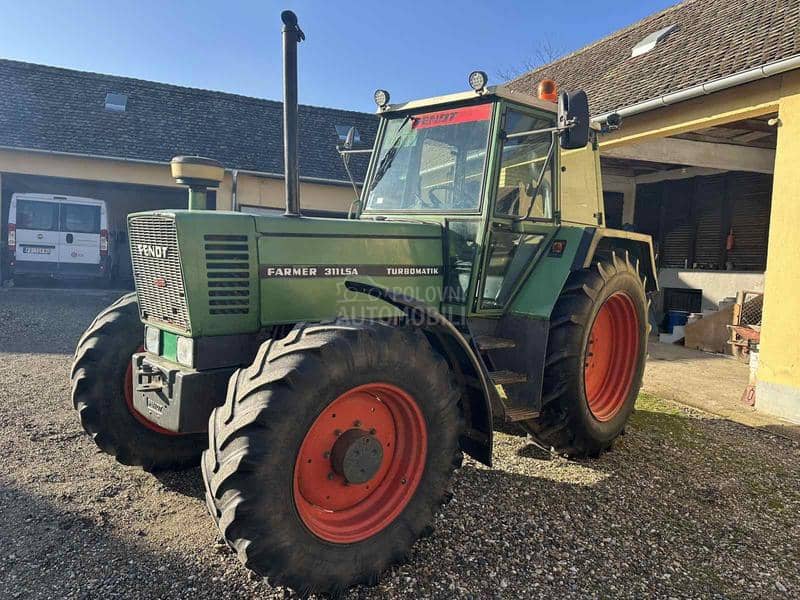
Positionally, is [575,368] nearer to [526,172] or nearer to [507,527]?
[507,527]

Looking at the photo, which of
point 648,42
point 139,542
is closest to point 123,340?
point 139,542

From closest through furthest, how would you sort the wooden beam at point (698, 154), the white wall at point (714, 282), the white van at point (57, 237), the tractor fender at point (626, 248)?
1. the tractor fender at point (626, 248)
2. the wooden beam at point (698, 154)
3. the white wall at point (714, 282)
4. the white van at point (57, 237)

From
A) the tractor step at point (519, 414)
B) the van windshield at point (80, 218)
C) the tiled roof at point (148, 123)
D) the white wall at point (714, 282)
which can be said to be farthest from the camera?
the tiled roof at point (148, 123)

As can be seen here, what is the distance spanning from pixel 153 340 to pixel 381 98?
92.6 inches

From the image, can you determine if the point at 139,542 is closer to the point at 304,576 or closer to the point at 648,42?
the point at 304,576

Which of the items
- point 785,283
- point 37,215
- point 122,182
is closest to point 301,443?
point 785,283

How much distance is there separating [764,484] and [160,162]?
43.2 ft

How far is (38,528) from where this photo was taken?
2939mm

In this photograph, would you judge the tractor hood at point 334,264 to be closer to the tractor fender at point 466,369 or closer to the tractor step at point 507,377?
the tractor fender at point 466,369

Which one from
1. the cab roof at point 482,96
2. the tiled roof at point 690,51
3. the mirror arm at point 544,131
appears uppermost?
the tiled roof at point 690,51

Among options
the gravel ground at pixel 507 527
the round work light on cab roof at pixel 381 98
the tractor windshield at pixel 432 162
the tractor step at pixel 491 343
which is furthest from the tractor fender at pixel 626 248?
the round work light on cab roof at pixel 381 98

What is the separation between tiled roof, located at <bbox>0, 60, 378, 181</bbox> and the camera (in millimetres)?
13117

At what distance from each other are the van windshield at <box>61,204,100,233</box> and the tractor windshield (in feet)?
34.7

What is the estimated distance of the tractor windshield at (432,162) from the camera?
12.2 ft
